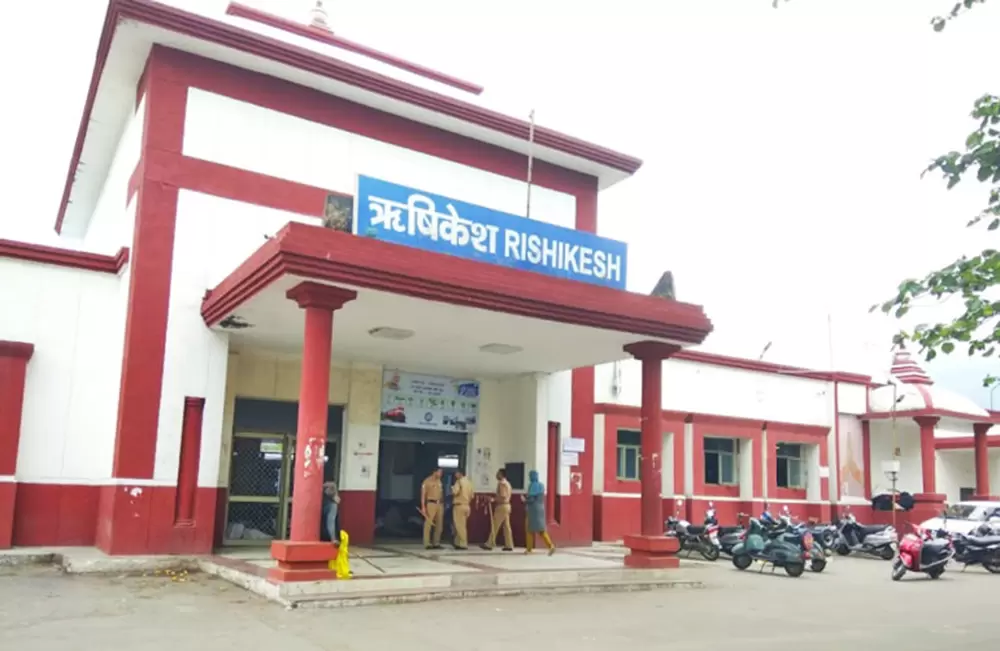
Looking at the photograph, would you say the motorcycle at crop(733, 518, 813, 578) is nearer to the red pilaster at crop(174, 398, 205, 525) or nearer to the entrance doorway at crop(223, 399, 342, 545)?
the entrance doorway at crop(223, 399, 342, 545)

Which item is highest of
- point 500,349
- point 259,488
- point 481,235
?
point 481,235

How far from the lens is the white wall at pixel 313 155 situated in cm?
1457

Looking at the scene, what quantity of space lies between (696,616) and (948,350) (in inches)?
189

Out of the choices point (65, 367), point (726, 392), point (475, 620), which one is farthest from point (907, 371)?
point (65, 367)

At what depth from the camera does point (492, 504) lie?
58.2 feet

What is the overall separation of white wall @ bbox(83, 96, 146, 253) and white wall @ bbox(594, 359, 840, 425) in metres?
10.6

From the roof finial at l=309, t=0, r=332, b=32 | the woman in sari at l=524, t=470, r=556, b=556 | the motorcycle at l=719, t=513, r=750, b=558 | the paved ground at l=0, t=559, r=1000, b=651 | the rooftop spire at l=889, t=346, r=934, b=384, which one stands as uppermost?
the roof finial at l=309, t=0, r=332, b=32

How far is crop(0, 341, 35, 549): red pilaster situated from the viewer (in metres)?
13.0

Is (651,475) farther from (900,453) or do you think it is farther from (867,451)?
(900,453)

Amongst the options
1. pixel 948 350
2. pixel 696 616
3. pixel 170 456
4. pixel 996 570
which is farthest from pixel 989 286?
pixel 996 570

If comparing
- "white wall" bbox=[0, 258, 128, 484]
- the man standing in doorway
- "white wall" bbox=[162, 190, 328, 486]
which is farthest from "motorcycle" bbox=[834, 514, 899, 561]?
"white wall" bbox=[0, 258, 128, 484]

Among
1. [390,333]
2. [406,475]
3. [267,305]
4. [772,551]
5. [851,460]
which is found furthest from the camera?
[851,460]

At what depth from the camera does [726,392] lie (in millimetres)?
22906

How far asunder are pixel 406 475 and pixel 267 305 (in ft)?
25.5
